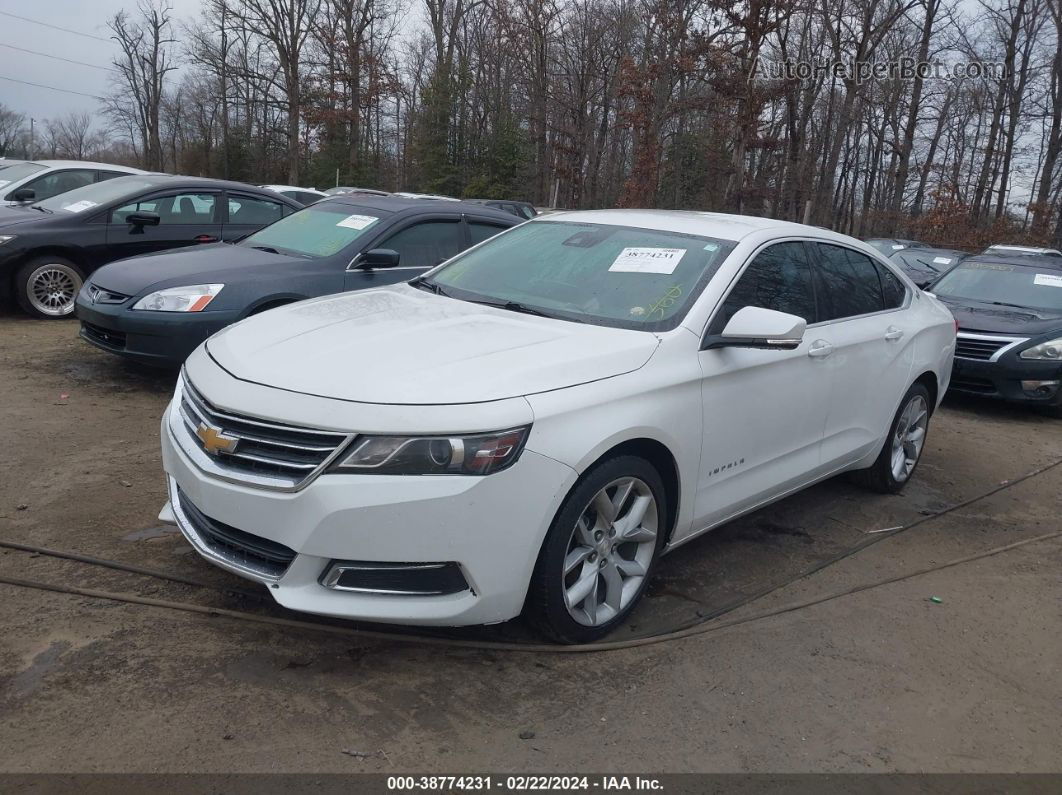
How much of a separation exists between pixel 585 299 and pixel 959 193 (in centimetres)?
3701

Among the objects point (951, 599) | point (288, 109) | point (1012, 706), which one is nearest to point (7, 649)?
point (1012, 706)

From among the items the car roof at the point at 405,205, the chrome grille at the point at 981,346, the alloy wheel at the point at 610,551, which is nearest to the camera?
the alloy wheel at the point at 610,551

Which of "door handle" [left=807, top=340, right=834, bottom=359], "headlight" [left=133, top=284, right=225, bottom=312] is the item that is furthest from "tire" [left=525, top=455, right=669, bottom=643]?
"headlight" [left=133, top=284, right=225, bottom=312]

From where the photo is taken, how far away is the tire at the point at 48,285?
846cm

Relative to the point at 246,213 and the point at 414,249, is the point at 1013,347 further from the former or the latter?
the point at 246,213

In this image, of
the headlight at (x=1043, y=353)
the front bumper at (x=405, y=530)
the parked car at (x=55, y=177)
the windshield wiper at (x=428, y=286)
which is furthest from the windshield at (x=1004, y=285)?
the parked car at (x=55, y=177)

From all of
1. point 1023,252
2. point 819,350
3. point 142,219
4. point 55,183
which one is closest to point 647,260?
point 819,350

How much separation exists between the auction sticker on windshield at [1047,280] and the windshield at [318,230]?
22.7ft

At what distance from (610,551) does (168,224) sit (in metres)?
6.91

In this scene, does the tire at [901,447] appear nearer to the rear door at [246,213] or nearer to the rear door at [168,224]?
the rear door at [246,213]

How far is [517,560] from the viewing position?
298 cm

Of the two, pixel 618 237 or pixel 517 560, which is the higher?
pixel 618 237

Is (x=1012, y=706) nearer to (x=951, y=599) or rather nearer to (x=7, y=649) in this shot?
(x=951, y=599)

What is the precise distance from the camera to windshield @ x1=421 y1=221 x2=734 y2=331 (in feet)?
12.6
